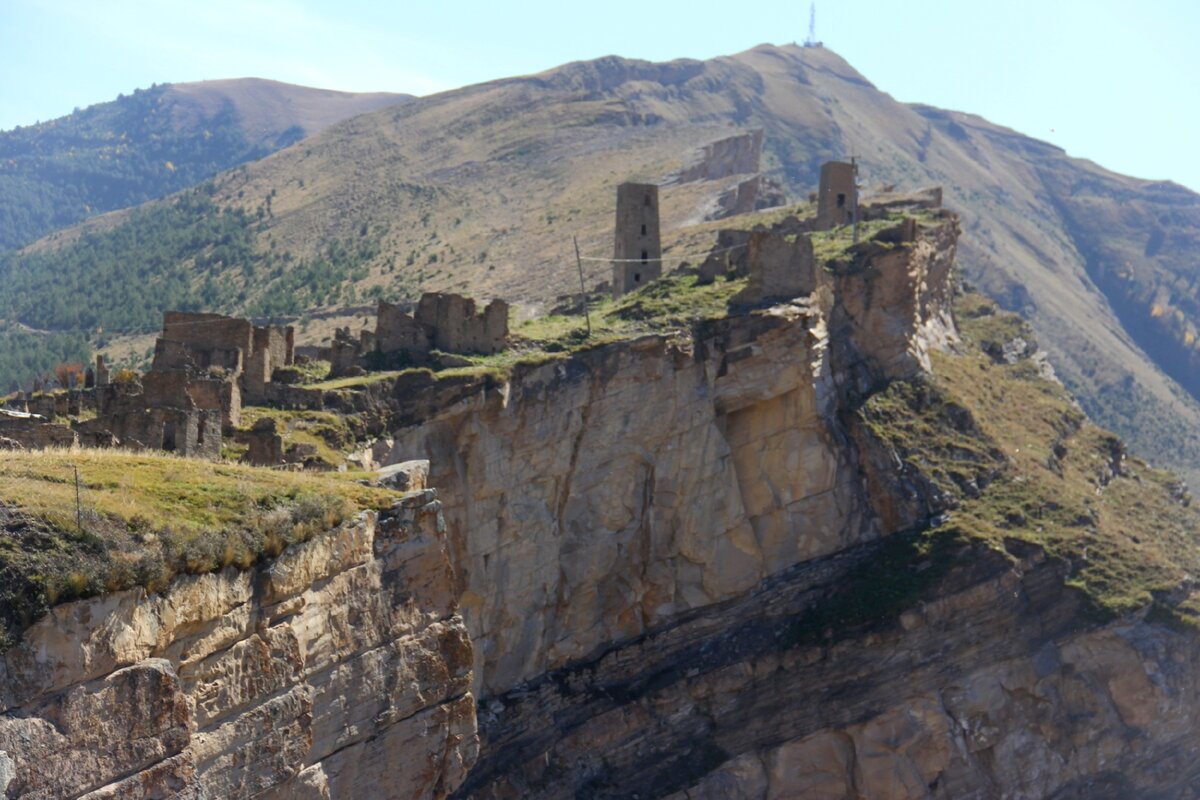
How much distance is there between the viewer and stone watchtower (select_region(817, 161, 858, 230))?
2778 inches

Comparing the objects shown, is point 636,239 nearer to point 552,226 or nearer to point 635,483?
point 635,483

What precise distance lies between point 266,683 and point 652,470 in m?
32.8

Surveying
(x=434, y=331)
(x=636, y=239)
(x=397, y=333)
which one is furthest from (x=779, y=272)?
(x=397, y=333)

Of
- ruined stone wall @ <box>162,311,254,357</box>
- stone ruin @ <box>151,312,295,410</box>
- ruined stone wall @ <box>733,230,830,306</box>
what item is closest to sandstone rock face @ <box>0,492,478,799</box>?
stone ruin @ <box>151,312,295,410</box>

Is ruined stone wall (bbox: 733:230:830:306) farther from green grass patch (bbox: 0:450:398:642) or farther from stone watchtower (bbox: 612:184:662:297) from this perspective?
green grass patch (bbox: 0:450:398:642)

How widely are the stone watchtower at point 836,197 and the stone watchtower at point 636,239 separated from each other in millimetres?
6691

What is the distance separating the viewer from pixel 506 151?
139625mm

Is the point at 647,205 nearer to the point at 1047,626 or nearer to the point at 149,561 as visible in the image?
the point at 1047,626

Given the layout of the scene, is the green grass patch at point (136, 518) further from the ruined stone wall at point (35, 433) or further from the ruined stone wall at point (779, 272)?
the ruined stone wall at point (779, 272)

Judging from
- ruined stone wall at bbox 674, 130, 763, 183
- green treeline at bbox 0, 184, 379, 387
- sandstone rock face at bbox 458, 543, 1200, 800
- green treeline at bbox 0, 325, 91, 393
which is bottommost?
sandstone rock face at bbox 458, 543, 1200, 800

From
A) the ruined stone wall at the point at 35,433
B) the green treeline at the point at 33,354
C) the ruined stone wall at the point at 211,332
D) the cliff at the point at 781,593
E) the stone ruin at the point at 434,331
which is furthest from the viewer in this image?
the green treeline at the point at 33,354

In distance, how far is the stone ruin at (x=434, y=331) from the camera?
169 ft

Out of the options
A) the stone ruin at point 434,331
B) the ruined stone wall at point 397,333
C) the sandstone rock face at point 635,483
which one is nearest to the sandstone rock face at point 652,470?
the sandstone rock face at point 635,483

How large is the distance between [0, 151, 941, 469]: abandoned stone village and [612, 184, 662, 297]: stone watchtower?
36 millimetres
